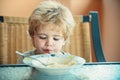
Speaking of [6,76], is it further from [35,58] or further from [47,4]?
[47,4]

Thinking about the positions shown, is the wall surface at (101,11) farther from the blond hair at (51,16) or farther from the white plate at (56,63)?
the white plate at (56,63)

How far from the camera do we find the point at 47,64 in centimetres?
49

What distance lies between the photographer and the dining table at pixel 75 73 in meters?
0.48

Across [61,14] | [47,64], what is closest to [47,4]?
[61,14]

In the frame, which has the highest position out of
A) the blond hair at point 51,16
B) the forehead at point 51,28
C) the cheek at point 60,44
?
the blond hair at point 51,16

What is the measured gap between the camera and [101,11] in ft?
2.07

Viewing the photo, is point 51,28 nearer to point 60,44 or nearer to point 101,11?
point 60,44

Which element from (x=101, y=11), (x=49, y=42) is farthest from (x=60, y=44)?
(x=101, y=11)

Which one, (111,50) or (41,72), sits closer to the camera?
(41,72)

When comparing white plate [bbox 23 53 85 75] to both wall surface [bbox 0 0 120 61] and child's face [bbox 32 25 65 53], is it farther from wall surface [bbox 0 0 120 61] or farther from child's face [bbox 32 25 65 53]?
wall surface [bbox 0 0 120 61]

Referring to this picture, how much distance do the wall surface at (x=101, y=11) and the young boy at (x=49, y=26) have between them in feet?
0.10

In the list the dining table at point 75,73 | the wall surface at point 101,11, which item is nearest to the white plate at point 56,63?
the dining table at point 75,73

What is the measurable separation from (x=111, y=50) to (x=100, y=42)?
0.17 feet

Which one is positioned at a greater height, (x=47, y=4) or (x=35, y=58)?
(x=47, y=4)
